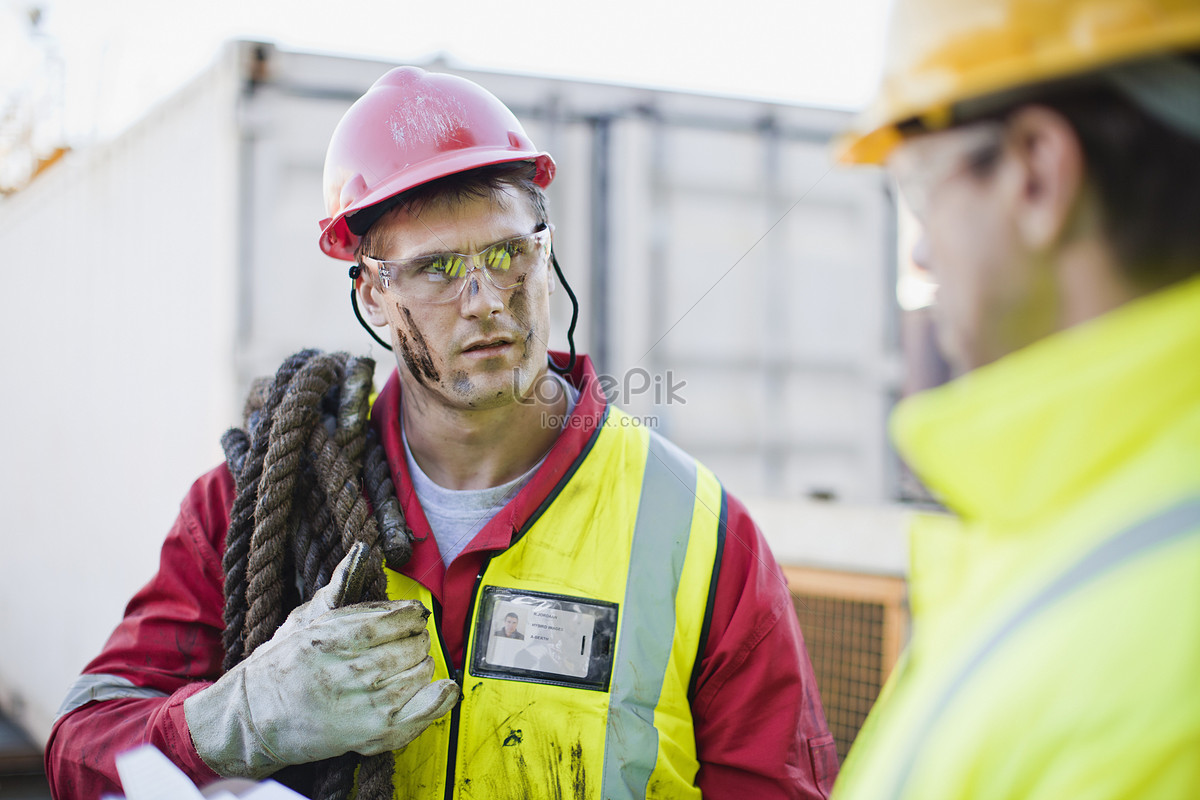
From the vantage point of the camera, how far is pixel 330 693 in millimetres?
1613

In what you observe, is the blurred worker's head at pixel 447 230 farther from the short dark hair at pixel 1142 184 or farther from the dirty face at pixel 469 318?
the short dark hair at pixel 1142 184

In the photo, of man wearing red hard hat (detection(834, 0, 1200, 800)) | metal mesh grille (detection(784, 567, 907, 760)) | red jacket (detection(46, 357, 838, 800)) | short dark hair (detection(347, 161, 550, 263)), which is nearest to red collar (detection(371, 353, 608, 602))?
red jacket (detection(46, 357, 838, 800))

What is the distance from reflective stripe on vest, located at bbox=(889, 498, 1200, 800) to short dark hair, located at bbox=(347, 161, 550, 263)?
1578 mm

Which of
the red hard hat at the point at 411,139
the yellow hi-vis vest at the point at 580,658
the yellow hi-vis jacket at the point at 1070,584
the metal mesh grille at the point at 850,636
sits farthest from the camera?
the metal mesh grille at the point at 850,636

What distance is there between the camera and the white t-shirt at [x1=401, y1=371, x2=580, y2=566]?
1.98 meters

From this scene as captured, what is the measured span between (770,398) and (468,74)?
2.21 meters

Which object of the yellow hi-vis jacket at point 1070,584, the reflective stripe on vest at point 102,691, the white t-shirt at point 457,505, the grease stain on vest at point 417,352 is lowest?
the reflective stripe on vest at point 102,691

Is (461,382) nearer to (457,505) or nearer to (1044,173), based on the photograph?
(457,505)

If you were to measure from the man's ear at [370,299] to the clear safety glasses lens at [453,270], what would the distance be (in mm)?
108

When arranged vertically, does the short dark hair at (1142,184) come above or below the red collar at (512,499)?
above

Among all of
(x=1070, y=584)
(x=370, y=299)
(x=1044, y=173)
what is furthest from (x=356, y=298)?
(x=1070, y=584)

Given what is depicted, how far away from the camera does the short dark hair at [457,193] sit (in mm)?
1992

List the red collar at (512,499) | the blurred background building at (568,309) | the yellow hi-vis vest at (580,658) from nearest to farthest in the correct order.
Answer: the yellow hi-vis vest at (580,658) → the red collar at (512,499) → the blurred background building at (568,309)

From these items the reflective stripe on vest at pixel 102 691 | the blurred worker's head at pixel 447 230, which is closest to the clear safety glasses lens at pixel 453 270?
the blurred worker's head at pixel 447 230
